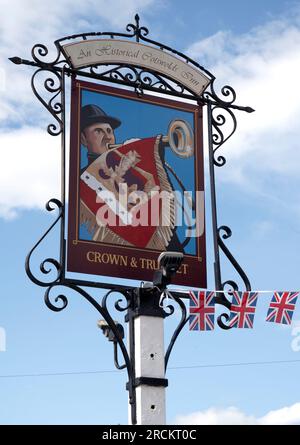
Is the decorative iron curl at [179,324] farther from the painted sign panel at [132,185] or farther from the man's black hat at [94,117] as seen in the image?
the man's black hat at [94,117]

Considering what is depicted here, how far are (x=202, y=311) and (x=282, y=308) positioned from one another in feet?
2.99

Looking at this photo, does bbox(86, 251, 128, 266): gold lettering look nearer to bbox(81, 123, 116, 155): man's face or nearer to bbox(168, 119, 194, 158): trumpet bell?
bbox(81, 123, 116, 155): man's face

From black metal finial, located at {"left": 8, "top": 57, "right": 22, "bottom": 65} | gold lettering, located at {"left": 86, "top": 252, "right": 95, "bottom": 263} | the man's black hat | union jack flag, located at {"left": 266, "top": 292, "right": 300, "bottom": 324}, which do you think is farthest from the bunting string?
black metal finial, located at {"left": 8, "top": 57, "right": 22, "bottom": 65}

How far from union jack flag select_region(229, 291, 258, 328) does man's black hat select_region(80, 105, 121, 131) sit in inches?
97.1

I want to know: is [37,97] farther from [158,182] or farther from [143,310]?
[143,310]

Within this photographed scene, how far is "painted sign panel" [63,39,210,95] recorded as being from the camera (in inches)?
476

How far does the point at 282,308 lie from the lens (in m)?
11.7

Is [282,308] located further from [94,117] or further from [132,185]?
[94,117]

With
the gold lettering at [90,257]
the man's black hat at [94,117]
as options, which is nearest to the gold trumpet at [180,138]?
the man's black hat at [94,117]
